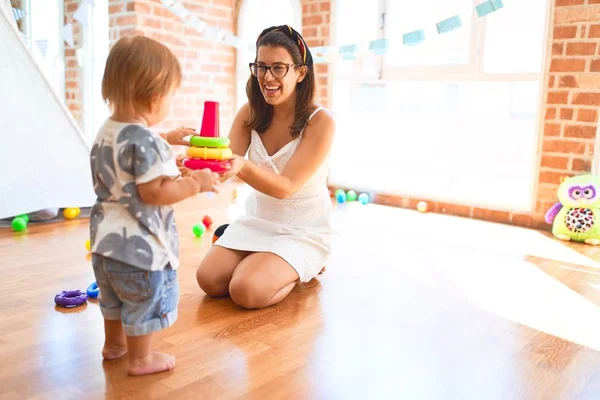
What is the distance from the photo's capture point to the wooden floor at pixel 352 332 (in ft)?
4.67

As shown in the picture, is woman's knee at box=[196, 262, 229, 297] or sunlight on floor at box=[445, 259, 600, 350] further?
woman's knee at box=[196, 262, 229, 297]

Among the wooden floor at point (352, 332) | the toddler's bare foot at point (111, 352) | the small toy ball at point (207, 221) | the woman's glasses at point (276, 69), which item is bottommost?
the wooden floor at point (352, 332)

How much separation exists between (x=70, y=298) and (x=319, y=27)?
292cm

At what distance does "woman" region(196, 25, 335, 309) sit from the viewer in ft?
6.49

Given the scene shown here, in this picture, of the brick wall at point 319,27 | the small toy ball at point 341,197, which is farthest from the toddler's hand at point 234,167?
the brick wall at point 319,27

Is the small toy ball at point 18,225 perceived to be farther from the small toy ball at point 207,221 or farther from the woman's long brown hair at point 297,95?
the woman's long brown hair at point 297,95

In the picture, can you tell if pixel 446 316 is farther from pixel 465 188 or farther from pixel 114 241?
pixel 465 188

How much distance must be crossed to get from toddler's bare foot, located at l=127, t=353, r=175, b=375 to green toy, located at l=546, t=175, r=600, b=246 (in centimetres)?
237

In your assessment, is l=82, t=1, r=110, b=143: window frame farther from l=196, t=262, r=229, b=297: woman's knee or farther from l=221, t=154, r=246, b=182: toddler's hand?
l=221, t=154, r=246, b=182: toddler's hand

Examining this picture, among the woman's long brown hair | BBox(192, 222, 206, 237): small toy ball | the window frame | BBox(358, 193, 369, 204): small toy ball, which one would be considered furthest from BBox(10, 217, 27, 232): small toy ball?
BBox(358, 193, 369, 204): small toy ball

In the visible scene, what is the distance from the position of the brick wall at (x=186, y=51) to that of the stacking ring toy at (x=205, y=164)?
286 centimetres

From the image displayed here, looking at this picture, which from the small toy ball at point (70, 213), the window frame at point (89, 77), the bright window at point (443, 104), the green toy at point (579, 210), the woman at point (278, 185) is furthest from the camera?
the window frame at point (89, 77)

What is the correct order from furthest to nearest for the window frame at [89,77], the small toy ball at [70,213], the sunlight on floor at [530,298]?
the window frame at [89,77] < the small toy ball at [70,213] < the sunlight on floor at [530,298]

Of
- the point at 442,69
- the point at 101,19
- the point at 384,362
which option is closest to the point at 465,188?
the point at 442,69
